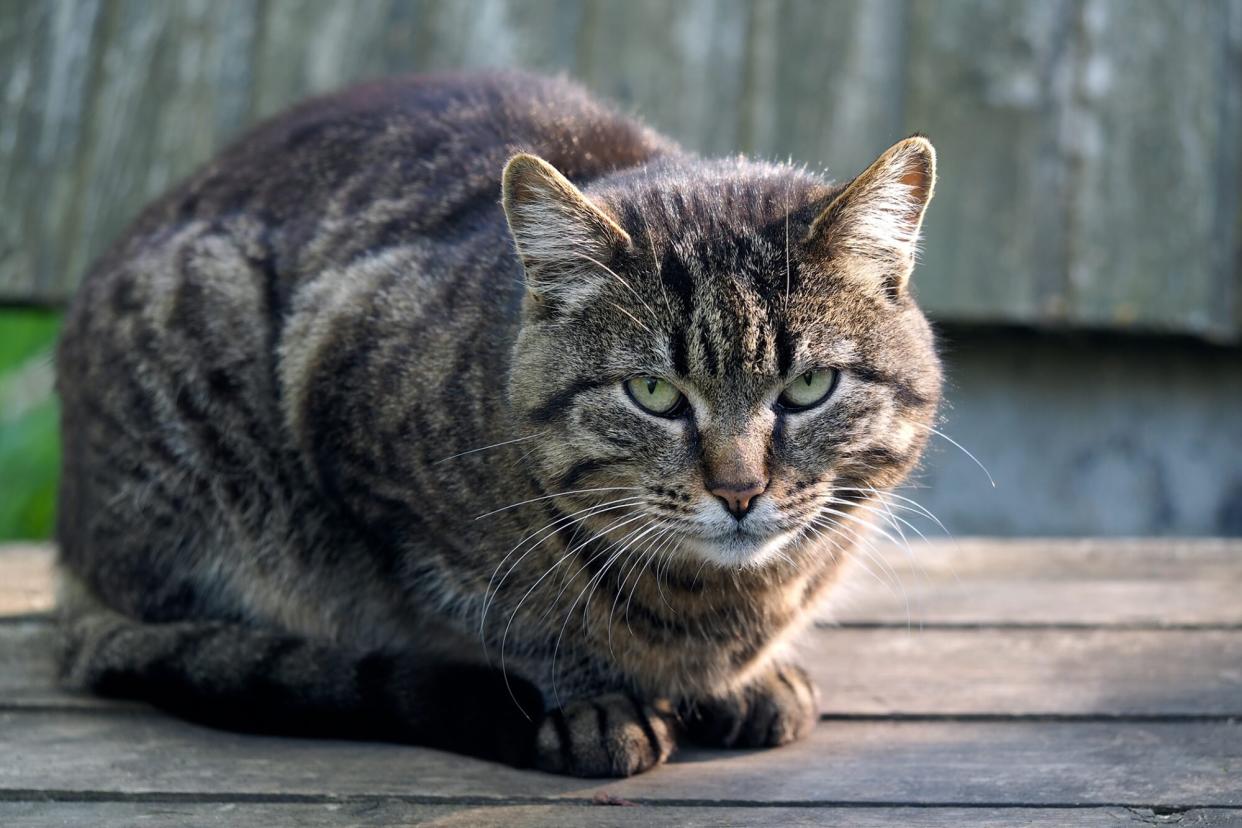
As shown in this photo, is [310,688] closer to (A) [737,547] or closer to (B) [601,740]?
(B) [601,740]

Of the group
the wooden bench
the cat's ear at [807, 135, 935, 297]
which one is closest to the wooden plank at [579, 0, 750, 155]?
the wooden bench

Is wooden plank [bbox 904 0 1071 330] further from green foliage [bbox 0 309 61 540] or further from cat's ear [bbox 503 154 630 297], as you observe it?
green foliage [bbox 0 309 61 540]

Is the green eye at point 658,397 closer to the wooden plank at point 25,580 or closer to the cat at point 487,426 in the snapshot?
the cat at point 487,426

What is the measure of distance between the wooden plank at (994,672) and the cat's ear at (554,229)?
885mm

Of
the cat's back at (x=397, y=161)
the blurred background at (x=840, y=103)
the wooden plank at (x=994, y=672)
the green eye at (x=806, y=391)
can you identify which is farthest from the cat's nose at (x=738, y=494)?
the blurred background at (x=840, y=103)

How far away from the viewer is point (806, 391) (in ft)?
7.24

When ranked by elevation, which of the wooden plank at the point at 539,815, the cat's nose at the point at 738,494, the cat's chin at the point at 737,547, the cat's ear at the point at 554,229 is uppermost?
the cat's ear at the point at 554,229

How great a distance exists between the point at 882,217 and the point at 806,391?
12.3 inches

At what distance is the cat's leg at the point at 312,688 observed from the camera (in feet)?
7.45

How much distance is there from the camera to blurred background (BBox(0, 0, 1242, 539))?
13.8ft

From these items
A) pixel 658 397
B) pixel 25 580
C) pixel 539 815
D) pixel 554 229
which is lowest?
pixel 25 580

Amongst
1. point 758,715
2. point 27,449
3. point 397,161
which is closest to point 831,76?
point 397,161

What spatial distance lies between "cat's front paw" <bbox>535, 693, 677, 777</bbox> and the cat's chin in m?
0.29

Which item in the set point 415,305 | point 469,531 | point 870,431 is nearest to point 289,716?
point 469,531
